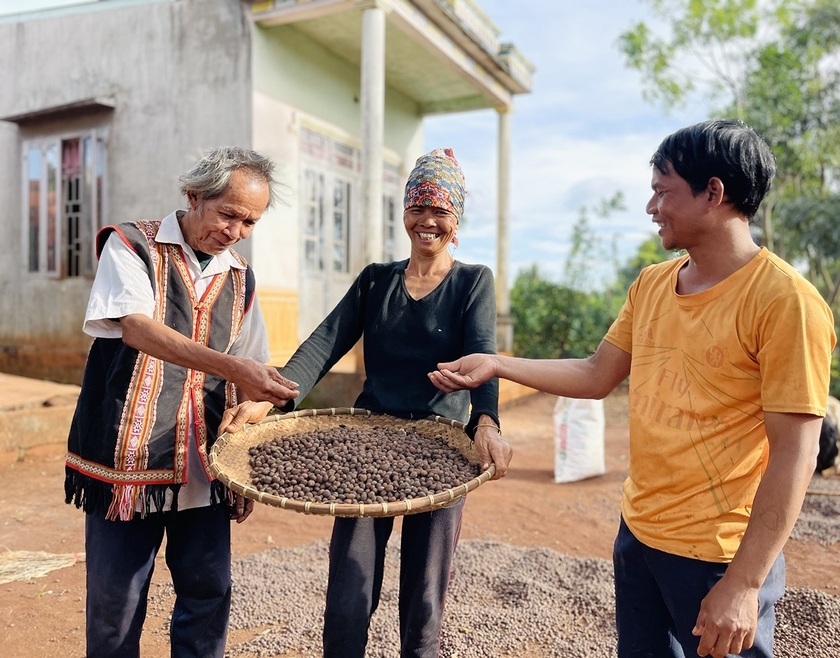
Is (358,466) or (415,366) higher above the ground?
(415,366)

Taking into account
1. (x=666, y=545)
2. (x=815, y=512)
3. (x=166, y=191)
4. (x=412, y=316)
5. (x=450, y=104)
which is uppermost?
(x=450, y=104)

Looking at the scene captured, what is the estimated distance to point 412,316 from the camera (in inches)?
86.4

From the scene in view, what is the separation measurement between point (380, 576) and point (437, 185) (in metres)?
1.30

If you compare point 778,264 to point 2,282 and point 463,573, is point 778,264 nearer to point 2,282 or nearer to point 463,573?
point 463,573

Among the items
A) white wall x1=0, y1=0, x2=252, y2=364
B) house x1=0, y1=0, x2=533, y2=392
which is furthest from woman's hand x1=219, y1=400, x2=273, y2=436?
white wall x1=0, y1=0, x2=252, y2=364

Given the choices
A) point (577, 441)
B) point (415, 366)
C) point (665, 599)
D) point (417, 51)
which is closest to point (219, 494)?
point (415, 366)

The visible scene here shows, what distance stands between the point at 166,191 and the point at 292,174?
153cm

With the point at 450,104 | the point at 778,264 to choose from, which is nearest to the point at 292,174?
the point at 450,104

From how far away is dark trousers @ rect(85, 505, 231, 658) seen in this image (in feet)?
6.43

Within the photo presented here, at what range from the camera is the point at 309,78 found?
820 cm

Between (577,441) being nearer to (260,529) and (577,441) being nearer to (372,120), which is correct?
(260,529)

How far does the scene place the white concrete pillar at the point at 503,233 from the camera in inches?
416

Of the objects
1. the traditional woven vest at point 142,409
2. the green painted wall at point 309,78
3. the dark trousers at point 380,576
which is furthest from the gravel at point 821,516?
the green painted wall at point 309,78

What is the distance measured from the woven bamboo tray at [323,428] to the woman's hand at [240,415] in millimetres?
25
